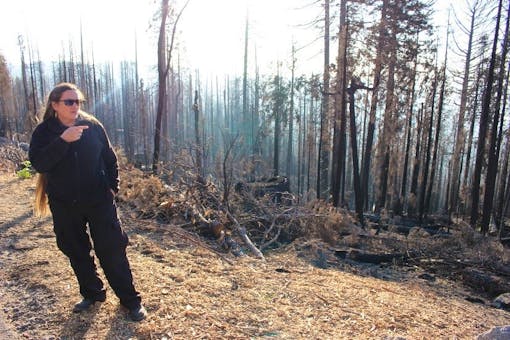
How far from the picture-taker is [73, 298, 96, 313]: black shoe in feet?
9.83

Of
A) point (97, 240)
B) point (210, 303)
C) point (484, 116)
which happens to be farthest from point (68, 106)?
point (484, 116)

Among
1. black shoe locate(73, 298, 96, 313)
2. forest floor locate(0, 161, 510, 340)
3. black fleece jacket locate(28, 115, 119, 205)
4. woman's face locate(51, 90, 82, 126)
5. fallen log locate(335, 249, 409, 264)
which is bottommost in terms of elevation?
fallen log locate(335, 249, 409, 264)

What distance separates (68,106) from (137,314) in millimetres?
1697

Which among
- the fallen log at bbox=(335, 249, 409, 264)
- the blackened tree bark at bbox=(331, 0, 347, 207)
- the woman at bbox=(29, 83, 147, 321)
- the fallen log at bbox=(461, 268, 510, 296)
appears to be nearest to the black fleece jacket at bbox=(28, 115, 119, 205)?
the woman at bbox=(29, 83, 147, 321)

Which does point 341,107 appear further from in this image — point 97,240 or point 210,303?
point 97,240

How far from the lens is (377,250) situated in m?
9.01

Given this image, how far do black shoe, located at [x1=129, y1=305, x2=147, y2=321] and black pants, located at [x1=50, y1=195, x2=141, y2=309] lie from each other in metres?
0.03

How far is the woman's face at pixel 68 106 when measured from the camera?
2689 millimetres

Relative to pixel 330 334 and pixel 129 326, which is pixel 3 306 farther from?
pixel 330 334

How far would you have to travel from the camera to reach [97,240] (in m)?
2.78

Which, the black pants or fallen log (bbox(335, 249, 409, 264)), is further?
fallen log (bbox(335, 249, 409, 264))

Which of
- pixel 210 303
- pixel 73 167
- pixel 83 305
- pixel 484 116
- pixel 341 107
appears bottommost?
pixel 210 303

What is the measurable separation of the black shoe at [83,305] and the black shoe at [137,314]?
41cm

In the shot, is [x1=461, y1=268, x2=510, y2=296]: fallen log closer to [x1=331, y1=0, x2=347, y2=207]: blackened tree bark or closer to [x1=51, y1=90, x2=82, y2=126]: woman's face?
[x1=51, y1=90, x2=82, y2=126]: woman's face
